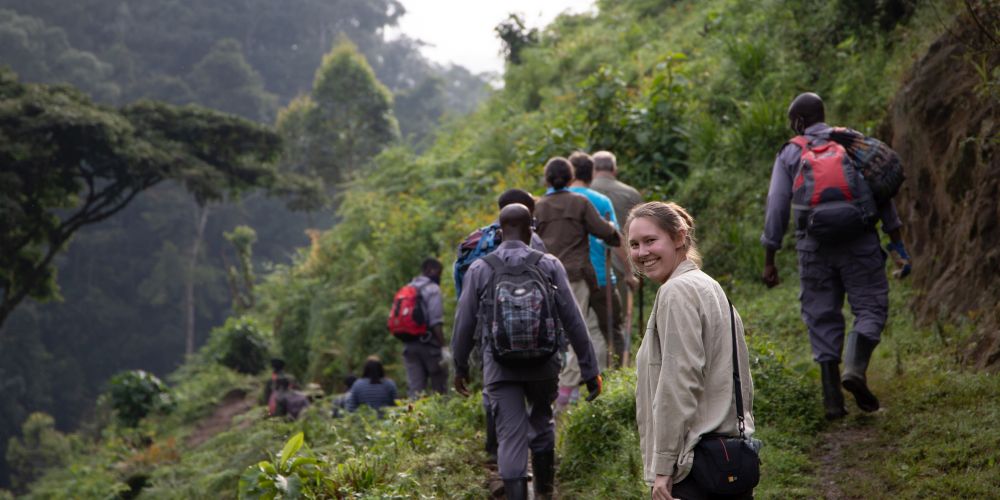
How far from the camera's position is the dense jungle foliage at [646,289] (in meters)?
5.82

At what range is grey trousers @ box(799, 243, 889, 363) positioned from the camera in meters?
5.65

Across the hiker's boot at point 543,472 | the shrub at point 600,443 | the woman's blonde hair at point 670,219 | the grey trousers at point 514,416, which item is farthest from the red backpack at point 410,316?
the woman's blonde hair at point 670,219

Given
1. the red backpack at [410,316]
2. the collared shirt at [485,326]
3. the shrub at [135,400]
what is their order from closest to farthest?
the collared shirt at [485,326]
the red backpack at [410,316]
the shrub at [135,400]

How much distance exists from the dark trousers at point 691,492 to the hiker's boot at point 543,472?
2.44 meters

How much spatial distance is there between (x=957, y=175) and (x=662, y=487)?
5137 millimetres

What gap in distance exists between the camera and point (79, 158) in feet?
66.6

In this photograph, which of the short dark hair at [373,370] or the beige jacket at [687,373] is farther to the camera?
the short dark hair at [373,370]

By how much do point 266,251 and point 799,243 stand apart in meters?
Result: 52.1

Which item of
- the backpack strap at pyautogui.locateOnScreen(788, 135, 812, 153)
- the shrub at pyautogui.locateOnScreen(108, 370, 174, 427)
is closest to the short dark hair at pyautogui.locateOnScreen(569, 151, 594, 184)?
the backpack strap at pyautogui.locateOnScreen(788, 135, 812, 153)

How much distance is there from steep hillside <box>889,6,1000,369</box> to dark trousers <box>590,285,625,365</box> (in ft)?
7.01

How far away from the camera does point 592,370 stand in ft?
17.9

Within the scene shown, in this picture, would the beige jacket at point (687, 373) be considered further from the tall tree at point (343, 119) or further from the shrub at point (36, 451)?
the tall tree at point (343, 119)

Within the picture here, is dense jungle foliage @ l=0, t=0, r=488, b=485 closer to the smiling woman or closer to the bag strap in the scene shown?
the smiling woman

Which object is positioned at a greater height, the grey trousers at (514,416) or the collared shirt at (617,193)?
the collared shirt at (617,193)
